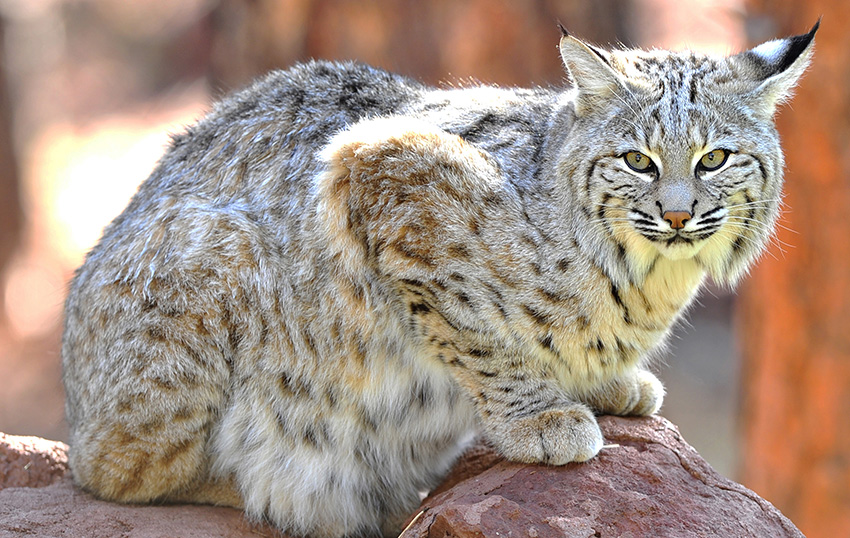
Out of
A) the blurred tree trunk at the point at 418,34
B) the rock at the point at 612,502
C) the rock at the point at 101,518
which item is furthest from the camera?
the blurred tree trunk at the point at 418,34

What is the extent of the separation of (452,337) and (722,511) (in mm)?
1417

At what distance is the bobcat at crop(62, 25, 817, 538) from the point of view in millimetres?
4352

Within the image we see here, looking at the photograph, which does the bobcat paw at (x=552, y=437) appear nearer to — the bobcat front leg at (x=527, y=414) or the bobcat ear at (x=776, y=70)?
the bobcat front leg at (x=527, y=414)

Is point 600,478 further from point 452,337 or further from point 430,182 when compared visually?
point 430,182

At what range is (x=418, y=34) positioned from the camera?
31.8 feet

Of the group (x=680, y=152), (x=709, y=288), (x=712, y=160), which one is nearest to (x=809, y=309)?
(x=709, y=288)

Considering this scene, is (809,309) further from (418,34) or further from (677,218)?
(677,218)

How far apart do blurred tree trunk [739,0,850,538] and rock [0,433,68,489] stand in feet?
18.3

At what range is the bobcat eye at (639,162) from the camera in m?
4.21

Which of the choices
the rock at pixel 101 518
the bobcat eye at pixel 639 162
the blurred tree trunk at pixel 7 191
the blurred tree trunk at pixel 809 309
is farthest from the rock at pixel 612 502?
the blurred tree trunk at pixel 7 191

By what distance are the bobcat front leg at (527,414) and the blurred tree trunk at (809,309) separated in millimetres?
4082

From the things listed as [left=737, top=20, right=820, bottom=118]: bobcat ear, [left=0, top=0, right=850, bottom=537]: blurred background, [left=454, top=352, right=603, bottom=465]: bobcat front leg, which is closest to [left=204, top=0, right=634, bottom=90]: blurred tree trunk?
[left=0, top=0, right=850, bottom=537]: blurred background

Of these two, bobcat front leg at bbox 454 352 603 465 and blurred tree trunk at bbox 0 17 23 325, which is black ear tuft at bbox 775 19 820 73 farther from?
blurred tree trunk at bbox 0 17 23 325

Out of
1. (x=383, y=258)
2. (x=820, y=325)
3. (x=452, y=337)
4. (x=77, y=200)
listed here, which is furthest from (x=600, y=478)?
(x=77, y=200)
